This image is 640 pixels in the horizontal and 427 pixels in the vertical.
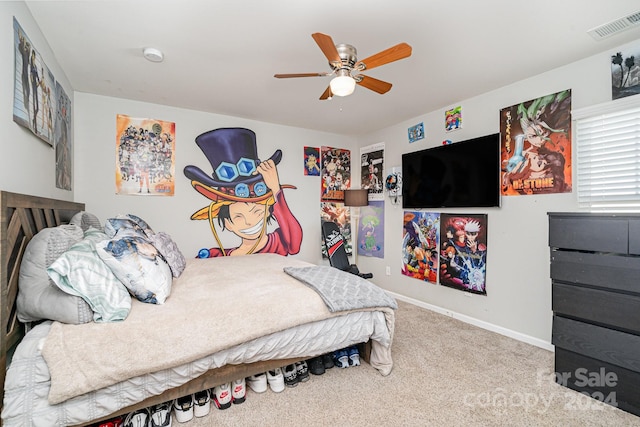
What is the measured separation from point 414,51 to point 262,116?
2.15m

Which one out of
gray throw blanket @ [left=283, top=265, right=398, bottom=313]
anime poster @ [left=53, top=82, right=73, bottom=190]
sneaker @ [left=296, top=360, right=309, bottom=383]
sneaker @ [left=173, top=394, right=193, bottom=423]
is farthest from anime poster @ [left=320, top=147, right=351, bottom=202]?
sneaker @ [left=173, top=394, right=193, bottom=423]

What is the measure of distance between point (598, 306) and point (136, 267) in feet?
9.42

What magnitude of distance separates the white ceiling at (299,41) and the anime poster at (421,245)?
1.45 meters

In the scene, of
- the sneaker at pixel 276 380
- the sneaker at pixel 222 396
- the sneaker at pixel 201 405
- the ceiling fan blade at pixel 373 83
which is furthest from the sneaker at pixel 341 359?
the ceiling fan blade at pixel 373 83

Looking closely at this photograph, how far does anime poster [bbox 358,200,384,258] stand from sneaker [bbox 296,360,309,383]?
2536mm

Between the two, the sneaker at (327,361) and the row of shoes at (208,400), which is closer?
the row of shoes at (208,400)

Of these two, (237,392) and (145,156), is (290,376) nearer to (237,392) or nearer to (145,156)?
(237,392)

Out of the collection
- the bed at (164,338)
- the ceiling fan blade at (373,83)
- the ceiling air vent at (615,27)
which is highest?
the ceiling air vent at (615,27)

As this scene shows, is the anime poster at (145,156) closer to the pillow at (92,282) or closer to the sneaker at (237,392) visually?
the pillow at (92,282)

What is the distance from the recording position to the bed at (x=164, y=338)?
124 cm

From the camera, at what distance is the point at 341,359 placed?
220cm

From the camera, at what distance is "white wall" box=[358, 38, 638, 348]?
2.39m

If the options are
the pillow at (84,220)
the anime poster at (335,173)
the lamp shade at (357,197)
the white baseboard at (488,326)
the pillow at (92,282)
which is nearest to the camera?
the pillow at (92,282)

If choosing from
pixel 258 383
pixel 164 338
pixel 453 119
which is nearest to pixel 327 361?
pixel 258 383
